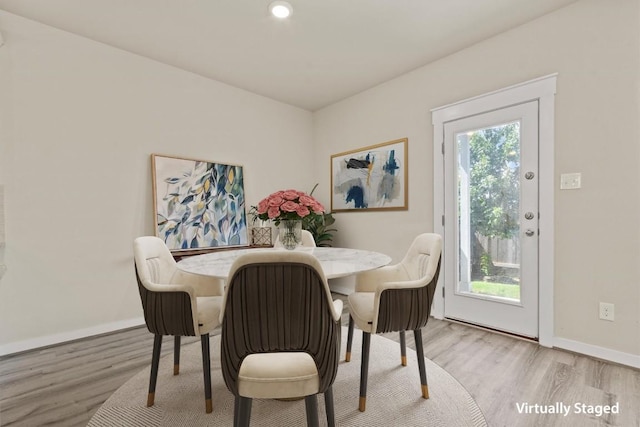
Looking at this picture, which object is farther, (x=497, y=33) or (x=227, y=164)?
(x=227, y=164)

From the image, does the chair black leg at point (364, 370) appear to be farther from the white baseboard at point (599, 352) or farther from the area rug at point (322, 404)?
the white baseboard at point (599, 352)

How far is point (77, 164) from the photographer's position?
8.24ft

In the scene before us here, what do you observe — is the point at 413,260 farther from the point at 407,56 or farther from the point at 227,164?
the point at 227,164

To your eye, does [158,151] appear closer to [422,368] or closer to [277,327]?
[277,327]

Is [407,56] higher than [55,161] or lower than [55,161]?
higher

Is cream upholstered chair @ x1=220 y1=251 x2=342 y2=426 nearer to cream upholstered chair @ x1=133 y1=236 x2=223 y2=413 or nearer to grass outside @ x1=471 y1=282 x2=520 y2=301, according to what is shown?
cream upholstered chair @ x1=133 y1=236 x2=223 y2=413

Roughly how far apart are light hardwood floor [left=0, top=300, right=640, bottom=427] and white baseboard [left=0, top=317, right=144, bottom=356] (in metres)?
0.06

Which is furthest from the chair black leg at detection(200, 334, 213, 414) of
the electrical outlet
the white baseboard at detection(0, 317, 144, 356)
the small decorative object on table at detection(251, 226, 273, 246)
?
the electrical outlet

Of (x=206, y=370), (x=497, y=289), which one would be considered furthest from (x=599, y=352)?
(x=206, y=370)

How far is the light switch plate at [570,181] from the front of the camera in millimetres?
2174

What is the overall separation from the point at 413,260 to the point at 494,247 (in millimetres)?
1129

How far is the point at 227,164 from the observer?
11.2 feet

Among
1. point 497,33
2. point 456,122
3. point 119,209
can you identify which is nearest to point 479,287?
point 456,122

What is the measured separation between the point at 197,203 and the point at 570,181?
3.30 metres
